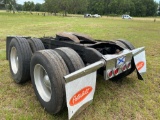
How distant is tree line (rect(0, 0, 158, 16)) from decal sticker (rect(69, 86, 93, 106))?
66.3 metres

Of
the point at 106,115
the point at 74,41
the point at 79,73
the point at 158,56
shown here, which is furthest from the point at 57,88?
the point at 158,56

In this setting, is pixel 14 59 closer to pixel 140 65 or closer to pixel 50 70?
pixel 50 70

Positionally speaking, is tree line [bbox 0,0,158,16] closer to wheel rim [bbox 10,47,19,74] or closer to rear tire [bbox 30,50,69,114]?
wheel rim [bbox 10,47,19,74]

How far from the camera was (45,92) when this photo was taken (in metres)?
3.07

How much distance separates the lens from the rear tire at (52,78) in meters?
2.48

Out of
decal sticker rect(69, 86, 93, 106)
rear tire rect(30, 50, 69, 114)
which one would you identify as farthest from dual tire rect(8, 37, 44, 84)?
decal sticker rect(69, 86, 93, 106)

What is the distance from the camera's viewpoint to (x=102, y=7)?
9550 centimetres

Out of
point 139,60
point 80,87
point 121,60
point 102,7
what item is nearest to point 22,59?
point 80,87

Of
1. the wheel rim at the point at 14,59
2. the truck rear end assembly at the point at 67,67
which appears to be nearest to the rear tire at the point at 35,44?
the truck rear end assembly at the point at 67,67

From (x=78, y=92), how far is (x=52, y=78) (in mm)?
398

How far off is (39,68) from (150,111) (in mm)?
1813

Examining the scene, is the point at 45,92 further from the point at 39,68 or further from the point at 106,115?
the point at 106,115

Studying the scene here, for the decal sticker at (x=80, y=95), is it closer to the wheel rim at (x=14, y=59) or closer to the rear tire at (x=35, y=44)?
the rear tire at (x=35, y=44)

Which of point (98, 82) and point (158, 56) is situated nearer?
point (98, 82)
